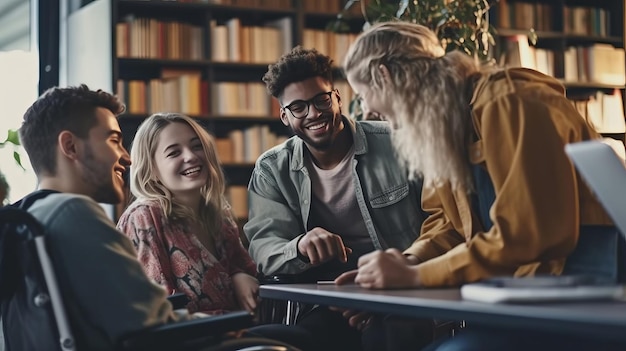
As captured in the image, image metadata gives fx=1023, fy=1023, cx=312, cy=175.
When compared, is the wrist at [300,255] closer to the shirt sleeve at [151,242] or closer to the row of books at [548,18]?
the shirt sleeve at [151,242]

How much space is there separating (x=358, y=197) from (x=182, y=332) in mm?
1391

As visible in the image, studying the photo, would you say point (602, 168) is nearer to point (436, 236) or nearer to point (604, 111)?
point (436, 236)

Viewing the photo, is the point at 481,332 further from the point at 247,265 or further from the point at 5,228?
the point at 247,265

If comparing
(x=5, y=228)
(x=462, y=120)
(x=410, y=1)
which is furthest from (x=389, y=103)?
(x=410, y=1)

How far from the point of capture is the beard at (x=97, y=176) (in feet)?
7.66

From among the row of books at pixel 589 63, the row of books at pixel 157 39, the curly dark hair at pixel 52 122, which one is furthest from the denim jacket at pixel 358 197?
the row of books at pixel 589 63

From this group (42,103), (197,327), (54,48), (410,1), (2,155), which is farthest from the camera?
(54,48)

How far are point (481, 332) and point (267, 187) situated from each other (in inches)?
58.1

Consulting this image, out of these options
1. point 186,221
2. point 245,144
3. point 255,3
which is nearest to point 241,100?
point 245,144

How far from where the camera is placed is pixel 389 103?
247cm

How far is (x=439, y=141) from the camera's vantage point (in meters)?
2.34

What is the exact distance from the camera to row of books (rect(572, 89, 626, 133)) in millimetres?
7414

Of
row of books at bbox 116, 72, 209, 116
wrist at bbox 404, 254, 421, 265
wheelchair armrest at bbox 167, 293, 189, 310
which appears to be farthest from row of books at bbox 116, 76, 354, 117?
wrist at bbox 404, 254, 421, 265

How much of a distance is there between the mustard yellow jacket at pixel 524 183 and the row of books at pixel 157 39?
4206 mm
